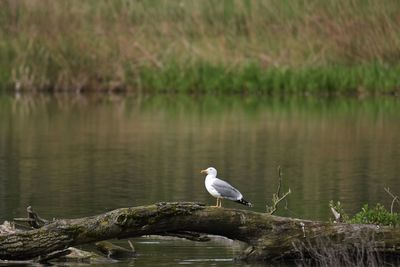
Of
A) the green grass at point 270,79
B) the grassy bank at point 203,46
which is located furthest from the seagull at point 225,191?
the grassy bank at point 203,46

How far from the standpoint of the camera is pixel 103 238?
12.9m

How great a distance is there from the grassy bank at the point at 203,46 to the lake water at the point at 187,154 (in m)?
0.95

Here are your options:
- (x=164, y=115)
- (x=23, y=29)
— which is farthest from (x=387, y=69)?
(x=23, y=29)

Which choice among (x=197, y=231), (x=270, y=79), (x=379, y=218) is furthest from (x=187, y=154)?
(x=270, y=79)

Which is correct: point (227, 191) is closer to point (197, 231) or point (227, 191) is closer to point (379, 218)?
point (197, 231)

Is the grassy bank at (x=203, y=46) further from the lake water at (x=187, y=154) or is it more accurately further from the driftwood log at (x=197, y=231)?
the driftwood log at (x=197, y=231)

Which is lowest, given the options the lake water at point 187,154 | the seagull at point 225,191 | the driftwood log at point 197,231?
the lake water at point 187,154

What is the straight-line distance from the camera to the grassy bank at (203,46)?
136 feet

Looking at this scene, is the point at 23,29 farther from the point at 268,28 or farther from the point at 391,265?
the point at 391,265

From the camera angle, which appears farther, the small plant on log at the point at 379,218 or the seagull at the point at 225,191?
the seagull at the point at 225,191

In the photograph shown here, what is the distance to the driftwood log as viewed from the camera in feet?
41.8

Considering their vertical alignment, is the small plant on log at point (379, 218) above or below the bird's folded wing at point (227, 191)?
below

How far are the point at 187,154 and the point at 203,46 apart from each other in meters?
17.7

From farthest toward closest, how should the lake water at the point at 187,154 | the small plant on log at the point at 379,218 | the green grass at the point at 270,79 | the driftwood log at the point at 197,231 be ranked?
the green grass at the point at 270,79 → the lake water at the point at 187,154 → the small plant on log at the point at 379,218 → the driftwood log at the point at 197,231
